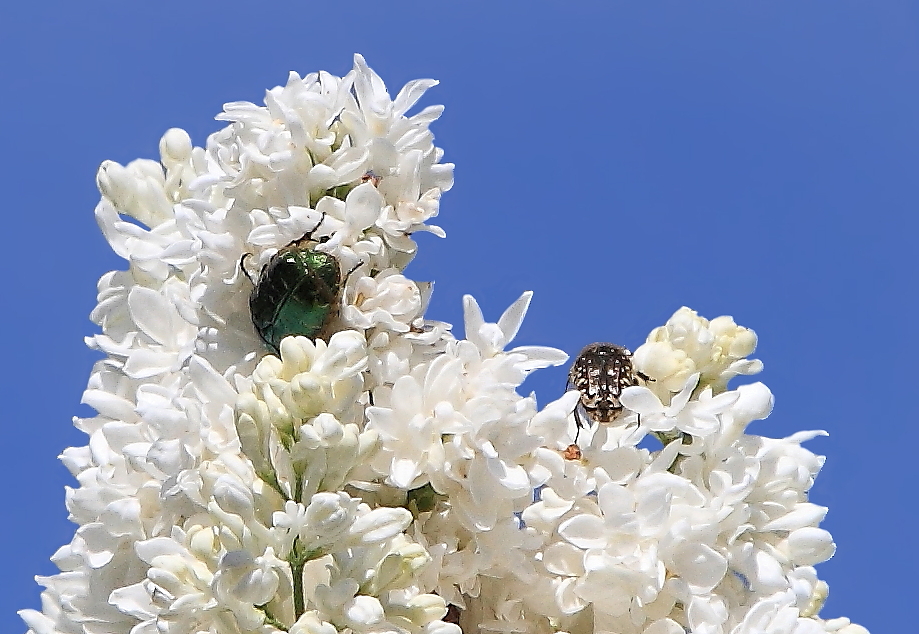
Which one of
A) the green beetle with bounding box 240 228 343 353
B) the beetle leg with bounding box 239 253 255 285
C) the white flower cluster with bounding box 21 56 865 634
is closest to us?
the white flower cluster with bounding box 21 56 865 634

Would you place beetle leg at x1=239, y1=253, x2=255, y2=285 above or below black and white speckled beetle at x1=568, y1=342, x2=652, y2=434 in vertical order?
above

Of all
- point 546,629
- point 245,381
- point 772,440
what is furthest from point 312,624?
point 772,440

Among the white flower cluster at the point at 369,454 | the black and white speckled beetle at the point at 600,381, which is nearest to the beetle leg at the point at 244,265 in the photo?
the white flower cluster at the point at 369,454

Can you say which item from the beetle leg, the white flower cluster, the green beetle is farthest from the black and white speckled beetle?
the beetle leg

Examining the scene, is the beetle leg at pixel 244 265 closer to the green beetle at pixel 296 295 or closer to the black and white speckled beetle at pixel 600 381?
the green beetle at pixel 296 295

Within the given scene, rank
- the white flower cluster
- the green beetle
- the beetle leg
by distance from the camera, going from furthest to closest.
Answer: the beetle leg < the green beetle < the white flower cluster

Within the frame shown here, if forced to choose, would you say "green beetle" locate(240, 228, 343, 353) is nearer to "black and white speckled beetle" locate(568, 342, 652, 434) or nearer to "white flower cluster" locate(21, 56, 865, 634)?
"white flower cluster" locate(21, 56, 865, 634)
